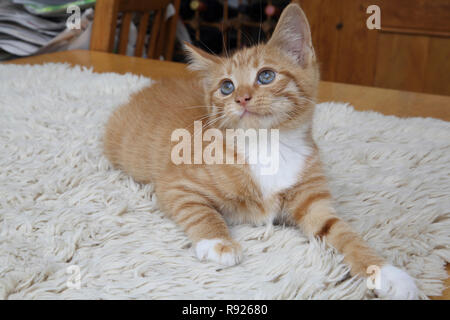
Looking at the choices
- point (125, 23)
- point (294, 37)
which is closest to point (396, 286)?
point (294, 37)

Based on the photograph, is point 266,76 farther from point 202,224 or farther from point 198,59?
point 202,224

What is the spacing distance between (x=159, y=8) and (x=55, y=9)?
542 mm

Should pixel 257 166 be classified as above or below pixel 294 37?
below

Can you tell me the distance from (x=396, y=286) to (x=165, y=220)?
455 millimetres

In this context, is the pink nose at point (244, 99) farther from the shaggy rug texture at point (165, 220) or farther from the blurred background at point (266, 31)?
the blurred background at point (266, 31)

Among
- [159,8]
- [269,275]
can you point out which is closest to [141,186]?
[269,275]

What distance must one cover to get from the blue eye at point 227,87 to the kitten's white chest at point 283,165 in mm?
140

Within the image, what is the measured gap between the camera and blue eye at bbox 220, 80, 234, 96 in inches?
37.1

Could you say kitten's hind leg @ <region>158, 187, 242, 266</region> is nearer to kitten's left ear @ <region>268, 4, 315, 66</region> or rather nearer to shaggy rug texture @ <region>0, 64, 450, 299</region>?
shaggy rug texture @ <region>0, 64, 450, 299</region>

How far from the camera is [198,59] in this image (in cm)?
104

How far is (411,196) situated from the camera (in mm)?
943

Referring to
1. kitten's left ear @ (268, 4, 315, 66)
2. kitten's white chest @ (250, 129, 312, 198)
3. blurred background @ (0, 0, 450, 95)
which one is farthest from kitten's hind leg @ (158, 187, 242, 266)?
blurred background @ (0, 0, 450, 95)

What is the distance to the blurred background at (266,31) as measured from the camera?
2227 mm
